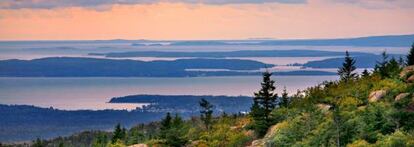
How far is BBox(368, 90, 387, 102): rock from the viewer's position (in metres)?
72.0

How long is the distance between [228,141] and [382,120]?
20849 millimetres

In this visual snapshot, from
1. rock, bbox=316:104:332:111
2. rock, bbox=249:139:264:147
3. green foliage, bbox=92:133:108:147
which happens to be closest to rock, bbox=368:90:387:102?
rock, bbox=316:104:332:111

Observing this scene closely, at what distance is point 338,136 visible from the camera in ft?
197

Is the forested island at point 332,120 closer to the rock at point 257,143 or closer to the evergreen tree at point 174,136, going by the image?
the evergreen tree at point 174,136

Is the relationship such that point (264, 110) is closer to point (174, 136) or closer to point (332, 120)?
point (174, 136)

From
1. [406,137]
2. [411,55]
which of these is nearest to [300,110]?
[411,55]

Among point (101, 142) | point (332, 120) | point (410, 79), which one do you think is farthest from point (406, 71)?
point (101, 142)


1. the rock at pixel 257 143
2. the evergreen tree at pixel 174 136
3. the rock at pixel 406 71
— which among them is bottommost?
the rock at pixel 257 143

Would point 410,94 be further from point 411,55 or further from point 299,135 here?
point 411,55

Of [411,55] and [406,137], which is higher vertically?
[411,55]

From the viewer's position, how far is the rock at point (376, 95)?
72.0 meters

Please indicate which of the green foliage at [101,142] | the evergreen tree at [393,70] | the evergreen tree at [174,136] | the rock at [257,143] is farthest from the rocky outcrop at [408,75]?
the green foliage at [101,142]

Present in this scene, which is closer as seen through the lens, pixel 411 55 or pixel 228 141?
pixel 228 141

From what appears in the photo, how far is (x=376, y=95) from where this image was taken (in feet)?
240
